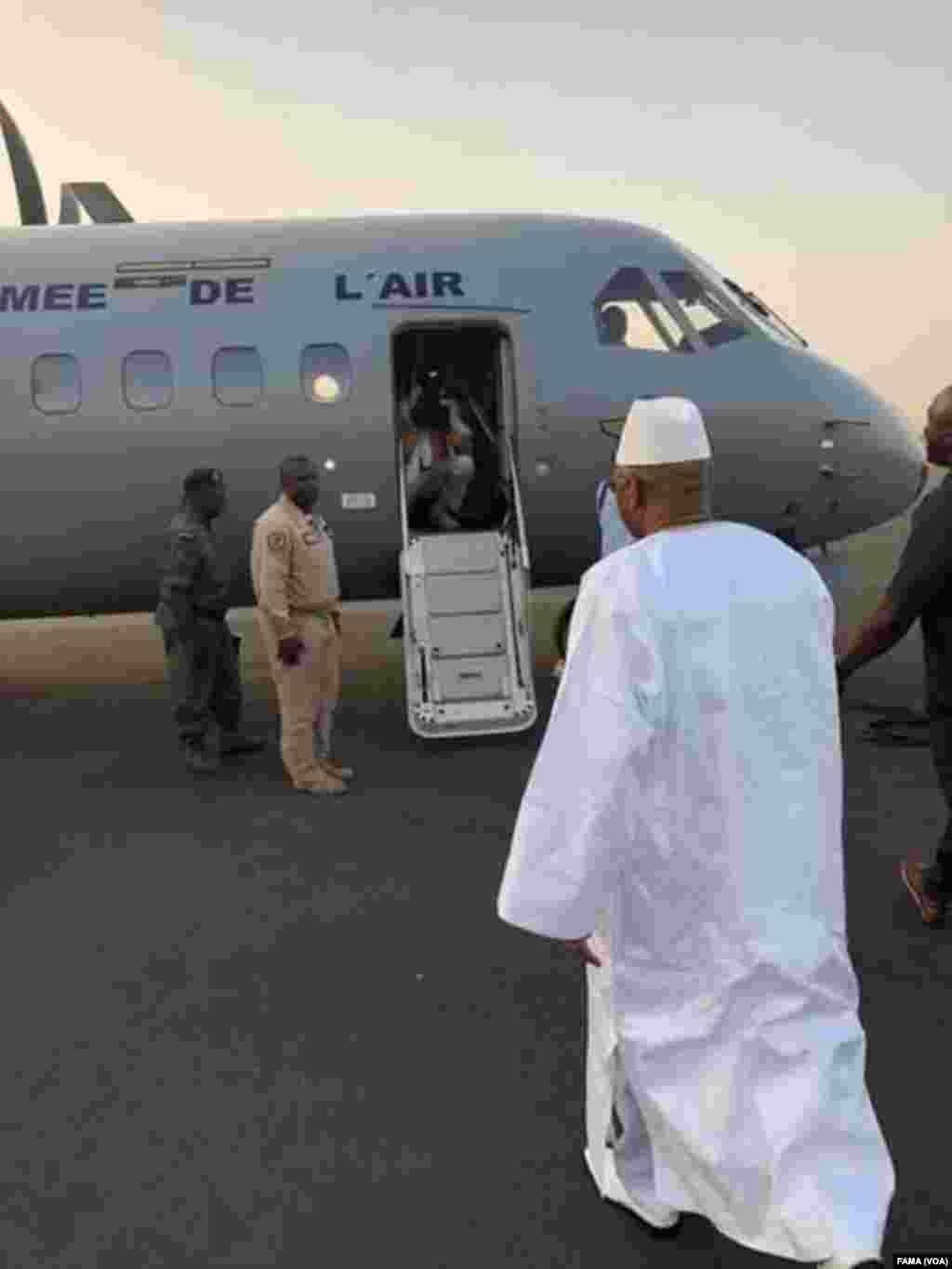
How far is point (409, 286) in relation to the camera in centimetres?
923

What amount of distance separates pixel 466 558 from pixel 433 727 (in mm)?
1430

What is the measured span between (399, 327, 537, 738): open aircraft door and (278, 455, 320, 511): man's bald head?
1.66 meters

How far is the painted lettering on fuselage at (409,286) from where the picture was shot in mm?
9188

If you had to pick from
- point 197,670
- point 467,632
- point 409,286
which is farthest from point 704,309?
point 197,670

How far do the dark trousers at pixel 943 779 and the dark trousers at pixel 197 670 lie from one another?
186 inches

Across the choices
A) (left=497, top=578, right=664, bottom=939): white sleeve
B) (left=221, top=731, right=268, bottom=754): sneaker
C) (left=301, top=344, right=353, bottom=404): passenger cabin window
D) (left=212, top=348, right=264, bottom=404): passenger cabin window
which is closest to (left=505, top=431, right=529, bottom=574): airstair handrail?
(left=301, top=344, right=353, bottom=404): passenger cabin window

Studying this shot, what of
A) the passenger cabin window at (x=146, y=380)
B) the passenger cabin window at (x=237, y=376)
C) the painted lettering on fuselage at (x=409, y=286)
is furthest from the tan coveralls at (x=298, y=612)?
the painted lettering on fuselage at (x=409, y=286)

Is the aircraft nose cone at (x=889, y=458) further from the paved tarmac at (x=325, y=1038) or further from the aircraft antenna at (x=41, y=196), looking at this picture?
the aircraft antenna at (x=41, y=196)

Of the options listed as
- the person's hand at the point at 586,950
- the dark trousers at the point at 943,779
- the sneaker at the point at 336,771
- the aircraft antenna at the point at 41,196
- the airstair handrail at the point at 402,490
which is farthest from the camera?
the aircraft antenna at the point at 41,196

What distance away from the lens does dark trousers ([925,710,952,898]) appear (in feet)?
15.8

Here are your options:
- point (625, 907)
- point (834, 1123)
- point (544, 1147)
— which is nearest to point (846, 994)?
point (834, 1123)

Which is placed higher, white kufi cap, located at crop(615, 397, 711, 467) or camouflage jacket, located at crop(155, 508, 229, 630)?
white kufi cap, located at crop(615, 397, 711, 467)

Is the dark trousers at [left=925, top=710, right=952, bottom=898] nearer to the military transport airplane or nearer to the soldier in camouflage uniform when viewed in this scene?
the military transport airplane

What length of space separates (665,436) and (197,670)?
5.77 m
